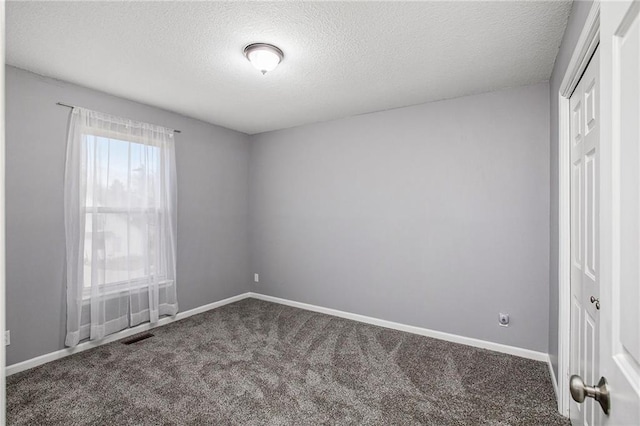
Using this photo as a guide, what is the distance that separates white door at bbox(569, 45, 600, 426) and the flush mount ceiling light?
182 cm

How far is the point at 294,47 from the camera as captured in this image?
2.32 meters

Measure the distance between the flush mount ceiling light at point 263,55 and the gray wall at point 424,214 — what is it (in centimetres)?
171

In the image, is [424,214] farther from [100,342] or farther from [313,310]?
[100,342]

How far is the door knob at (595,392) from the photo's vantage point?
0.70 meters

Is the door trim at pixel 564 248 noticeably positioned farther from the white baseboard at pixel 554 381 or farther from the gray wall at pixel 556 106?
the gray wall at pixel 556 106

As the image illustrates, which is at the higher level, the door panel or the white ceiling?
the white ceiling

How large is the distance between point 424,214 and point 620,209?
2.87 meters

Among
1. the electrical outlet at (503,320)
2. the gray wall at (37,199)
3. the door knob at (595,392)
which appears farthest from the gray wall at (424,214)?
the door knob at (595,392)

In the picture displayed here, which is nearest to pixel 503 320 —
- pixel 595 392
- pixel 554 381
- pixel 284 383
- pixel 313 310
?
pixel 554 381

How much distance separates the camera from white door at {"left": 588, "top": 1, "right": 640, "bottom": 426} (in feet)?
1.90

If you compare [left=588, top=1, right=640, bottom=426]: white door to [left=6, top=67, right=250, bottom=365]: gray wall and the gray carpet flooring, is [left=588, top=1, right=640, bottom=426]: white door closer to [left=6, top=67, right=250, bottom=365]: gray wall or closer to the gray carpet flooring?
the gray carpet flooring

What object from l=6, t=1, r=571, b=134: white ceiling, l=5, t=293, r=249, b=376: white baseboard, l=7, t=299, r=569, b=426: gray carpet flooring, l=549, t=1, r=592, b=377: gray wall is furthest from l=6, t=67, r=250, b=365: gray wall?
l=549, t=1, r=592, b=377: gray wall

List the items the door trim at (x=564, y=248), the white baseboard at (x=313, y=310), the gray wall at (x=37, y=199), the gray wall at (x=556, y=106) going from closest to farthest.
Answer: the gray wall at (x=556, y=106) → the door trim at (x=564, y=248) → the gray wall at (x=37, y=199) → the white baseboard at (x=313, y=310)

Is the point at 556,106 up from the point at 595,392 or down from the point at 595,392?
up
